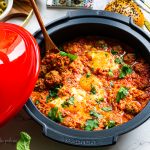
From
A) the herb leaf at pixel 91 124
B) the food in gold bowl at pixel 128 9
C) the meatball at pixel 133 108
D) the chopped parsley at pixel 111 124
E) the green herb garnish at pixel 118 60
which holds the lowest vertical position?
the herb leaf at pixel 91 124

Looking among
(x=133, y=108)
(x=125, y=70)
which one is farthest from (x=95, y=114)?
(x=125, y=70)

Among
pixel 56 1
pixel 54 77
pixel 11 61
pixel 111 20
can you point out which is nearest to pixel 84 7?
pixel 56 1

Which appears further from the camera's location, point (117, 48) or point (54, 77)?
point (117, 48)

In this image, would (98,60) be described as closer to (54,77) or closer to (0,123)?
(54,77)

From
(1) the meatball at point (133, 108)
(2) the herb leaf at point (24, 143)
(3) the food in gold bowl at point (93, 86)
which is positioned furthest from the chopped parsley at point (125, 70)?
(2) the herb leaf at point (24, 143)

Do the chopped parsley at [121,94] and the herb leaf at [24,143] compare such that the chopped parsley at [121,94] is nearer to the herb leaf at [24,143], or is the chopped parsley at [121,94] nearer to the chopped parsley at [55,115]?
the chopped parsley at [55,115]

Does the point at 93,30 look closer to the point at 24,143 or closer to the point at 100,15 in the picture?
the point at 100,15
